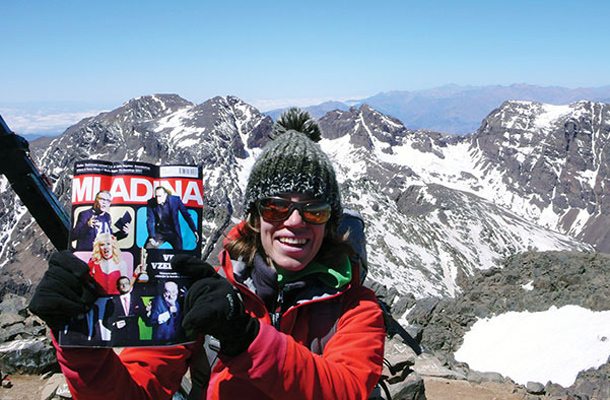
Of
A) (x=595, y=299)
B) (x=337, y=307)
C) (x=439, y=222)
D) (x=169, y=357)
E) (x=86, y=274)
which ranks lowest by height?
(x=439, y=222)

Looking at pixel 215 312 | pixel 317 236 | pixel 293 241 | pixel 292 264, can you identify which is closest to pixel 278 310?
pixel 292 264

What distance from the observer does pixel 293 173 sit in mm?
3996

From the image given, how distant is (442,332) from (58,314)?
27.0 meters

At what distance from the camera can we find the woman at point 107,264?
313 cm

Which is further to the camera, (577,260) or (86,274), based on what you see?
(577,260)

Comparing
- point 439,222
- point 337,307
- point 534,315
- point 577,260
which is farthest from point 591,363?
point 439,222

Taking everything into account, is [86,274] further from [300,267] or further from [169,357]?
[300,267]

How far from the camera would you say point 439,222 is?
6555 inches

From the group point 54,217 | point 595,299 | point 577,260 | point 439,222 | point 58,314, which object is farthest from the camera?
point 439,222

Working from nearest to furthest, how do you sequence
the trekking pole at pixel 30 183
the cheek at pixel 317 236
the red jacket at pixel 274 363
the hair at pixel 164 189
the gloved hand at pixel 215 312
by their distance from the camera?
1. the gloved hand at pixel 215 312
2. the red jacket at pixel 274 363
3. the hair at pixel 164 189
4. the cheek at pixel 317 236
5. the trekking pole at pixel 30 183

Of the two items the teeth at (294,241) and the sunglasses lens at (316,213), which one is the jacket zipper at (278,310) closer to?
the teeth at (294,241)

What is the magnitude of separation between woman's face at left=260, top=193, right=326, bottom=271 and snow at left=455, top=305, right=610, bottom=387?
20970 mm

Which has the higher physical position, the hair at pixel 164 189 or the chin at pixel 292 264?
the hair at pixel 164 189

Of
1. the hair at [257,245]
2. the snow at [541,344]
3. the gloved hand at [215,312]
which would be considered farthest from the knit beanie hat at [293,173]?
the snow at [541,344]
